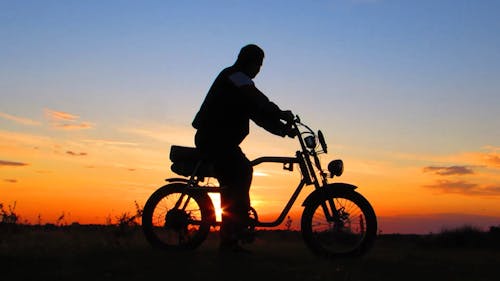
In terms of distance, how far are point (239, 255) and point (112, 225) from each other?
12.7 feet

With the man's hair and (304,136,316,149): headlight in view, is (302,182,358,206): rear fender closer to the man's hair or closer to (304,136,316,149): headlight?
(304,136,316,149): headlight

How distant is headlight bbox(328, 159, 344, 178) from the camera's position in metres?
8.05

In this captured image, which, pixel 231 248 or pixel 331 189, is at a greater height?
pixel 331 189

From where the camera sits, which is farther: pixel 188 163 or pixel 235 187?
pixel 188 163

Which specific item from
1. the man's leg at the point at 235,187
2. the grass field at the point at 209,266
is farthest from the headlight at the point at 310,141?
the grass field at the point at 209,266

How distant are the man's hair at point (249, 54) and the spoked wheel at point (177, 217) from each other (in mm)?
1942

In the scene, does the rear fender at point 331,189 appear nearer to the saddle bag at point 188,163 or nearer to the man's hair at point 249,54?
the saddle bag at point 188,163

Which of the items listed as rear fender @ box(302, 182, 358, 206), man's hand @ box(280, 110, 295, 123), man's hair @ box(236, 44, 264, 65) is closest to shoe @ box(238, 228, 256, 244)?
rear fender @ box(302, 182, 358, 206)

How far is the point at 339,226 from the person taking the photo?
26.2ft

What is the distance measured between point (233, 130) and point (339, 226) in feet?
6.10

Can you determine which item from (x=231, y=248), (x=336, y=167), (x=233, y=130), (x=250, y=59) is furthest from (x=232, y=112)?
(x=231, y=248)

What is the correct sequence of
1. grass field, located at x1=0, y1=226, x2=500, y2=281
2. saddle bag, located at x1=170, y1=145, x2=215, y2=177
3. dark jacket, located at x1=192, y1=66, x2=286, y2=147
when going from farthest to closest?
saddle bag, located at x1=170, y1=145, x2=215, y2=177 → dark jacket, located at x1=192, y1=66, x2=286, y2=147 → grass field, located at x1=0, y1=226, x2=500, y2=281

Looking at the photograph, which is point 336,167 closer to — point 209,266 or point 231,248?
point 231,248

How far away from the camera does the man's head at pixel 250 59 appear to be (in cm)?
800
